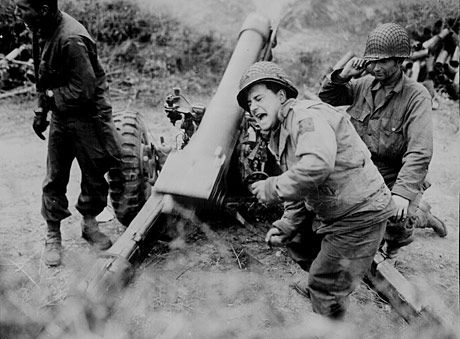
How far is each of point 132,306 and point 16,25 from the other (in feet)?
18.4

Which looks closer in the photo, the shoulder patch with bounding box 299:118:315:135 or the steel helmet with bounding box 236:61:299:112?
the shoulder patch with bounding box 299:118:315:135

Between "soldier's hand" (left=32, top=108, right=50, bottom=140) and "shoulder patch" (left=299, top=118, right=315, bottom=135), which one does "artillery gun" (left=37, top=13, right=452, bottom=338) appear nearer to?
"shoulder patch" (left=299, top=118, right=315, bottom=135)

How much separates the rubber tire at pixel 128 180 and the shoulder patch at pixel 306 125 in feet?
6.03

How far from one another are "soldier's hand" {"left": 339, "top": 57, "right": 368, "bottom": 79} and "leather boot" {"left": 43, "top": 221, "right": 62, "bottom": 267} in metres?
2.32

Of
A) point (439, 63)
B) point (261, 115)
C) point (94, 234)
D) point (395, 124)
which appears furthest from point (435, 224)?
point (439, 63)

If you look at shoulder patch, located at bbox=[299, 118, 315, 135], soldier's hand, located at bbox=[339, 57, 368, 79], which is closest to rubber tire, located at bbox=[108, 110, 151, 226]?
soldier's hand, located at bbox=[339, 57, 368, 79]

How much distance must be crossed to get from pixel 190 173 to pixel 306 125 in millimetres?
1202

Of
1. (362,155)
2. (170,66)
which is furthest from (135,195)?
(170,66)

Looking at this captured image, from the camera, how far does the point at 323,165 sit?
243cm

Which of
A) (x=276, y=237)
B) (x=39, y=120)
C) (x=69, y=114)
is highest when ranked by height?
(x=69, y=114)

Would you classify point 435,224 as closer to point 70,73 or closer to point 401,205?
point 401,205

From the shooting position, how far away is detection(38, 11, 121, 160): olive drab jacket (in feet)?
10.9

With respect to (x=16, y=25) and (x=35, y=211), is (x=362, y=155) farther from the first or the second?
(x=16, y=25)

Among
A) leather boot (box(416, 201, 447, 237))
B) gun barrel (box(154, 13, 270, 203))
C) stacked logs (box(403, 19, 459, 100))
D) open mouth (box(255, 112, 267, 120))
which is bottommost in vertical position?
leather boot (box(416, 201, 447, 237))
